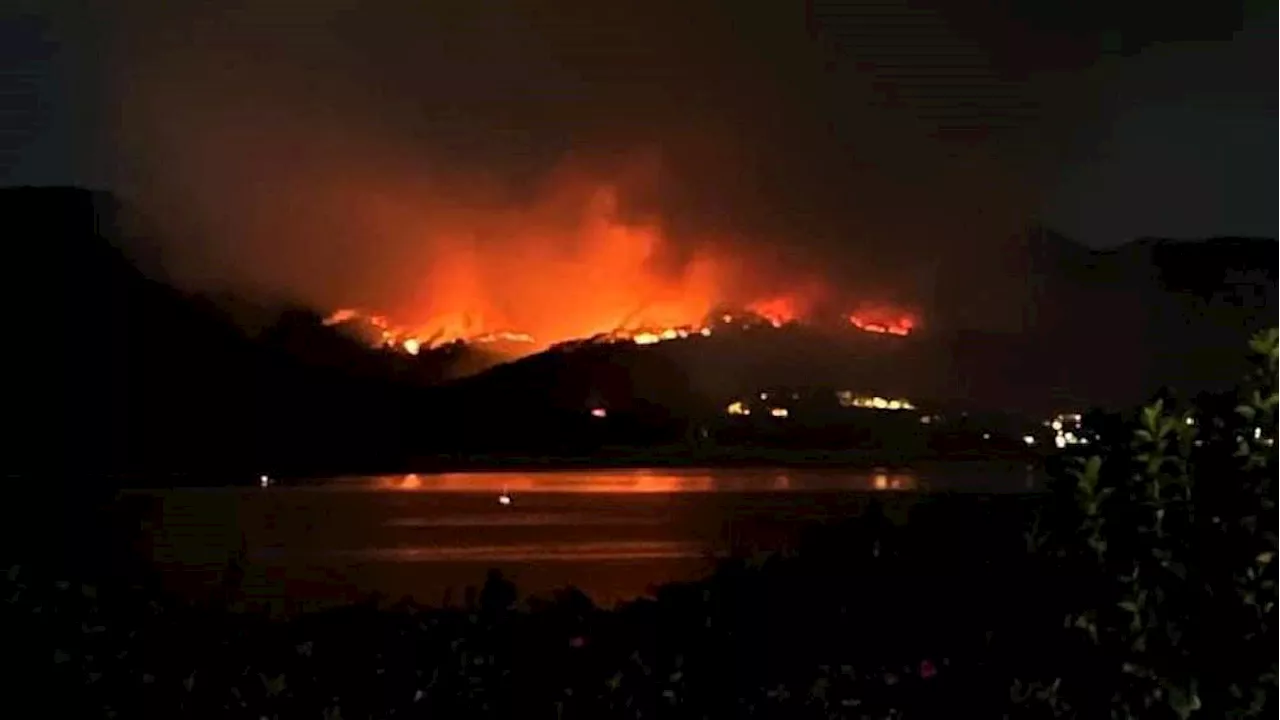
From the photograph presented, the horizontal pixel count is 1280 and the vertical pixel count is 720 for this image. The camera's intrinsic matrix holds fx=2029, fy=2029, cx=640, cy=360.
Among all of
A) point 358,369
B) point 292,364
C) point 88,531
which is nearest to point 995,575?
point 88,531

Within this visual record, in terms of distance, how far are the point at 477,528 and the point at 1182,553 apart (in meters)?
47.6

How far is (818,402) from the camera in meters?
175

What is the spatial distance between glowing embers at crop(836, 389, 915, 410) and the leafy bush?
164 metres

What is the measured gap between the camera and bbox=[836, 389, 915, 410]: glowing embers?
568 ft

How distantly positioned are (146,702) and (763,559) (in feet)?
13.6

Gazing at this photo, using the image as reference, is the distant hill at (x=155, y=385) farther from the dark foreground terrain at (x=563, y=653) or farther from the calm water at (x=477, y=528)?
the dark foreground terrain at (x=563, y=653)

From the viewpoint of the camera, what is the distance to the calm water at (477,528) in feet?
108

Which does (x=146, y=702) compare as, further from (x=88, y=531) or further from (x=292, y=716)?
(x=88, y=531)

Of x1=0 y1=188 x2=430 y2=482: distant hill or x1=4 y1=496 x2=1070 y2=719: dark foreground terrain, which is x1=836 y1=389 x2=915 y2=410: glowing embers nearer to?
x1=0 y1=188 x2=430 y2=482: distant hill

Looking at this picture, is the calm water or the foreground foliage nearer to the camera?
the foreground foliage

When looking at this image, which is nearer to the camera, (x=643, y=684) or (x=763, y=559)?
(x=643, y=684)

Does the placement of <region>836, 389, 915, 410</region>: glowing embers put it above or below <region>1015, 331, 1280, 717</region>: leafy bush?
above

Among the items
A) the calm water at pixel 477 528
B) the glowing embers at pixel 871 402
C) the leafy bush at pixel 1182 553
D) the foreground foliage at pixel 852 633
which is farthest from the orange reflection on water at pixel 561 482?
the leafy bush at pixel 1182 553

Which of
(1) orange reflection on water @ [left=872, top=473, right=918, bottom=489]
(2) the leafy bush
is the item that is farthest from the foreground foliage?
(1) orange reflection on water @ [left=872, top=473, right=918, bottom=489]
